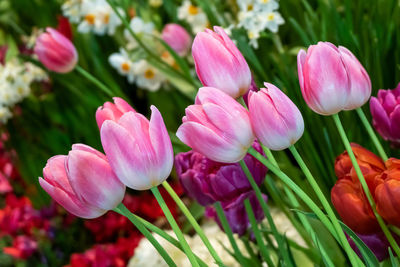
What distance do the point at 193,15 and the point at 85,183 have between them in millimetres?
847

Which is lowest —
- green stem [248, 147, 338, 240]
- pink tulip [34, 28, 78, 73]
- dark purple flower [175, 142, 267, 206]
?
dark purple flower [175, 142, 267, 206]

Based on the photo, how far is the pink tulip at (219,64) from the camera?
0.43 m

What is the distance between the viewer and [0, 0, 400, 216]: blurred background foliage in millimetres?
716

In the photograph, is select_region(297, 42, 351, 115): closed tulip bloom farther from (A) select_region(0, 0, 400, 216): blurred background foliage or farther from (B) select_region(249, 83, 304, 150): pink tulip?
(A) select_region(0, 0, 400, 216): blurred background foliage

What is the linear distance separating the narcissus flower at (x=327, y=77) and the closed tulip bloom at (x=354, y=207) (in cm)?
6

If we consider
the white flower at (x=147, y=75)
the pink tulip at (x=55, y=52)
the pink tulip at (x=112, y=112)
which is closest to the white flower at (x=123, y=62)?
the white flower at (x=147, y=75)

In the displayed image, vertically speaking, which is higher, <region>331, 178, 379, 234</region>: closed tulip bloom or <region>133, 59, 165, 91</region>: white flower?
<region>331, 178, 379, 234</region>: closed tulip bloom

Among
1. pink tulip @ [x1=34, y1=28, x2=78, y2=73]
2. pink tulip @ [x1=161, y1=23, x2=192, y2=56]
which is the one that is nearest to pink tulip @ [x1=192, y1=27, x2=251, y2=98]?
pink tulip @ [x1=34, y1=28, x2=78, y2=73]

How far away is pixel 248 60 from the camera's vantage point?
2.63ft

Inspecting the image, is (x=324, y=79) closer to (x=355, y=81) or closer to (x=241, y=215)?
(x=355, y=81)

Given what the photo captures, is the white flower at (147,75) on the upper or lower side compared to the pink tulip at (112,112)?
lower

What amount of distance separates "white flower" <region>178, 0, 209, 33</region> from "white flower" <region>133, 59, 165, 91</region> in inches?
4.6

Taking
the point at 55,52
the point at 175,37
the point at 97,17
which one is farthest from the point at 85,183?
the point at 97,17

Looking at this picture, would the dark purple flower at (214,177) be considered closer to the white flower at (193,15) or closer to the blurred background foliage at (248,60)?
the blurred background foliage at (248,60)
